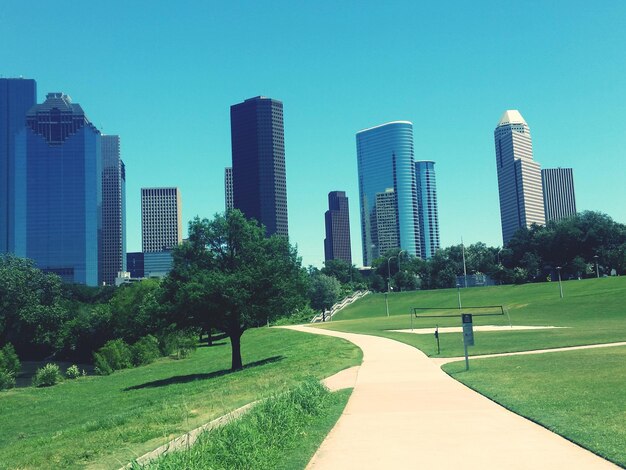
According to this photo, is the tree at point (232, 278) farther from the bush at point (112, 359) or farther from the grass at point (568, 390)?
the bush at point (112, 359)

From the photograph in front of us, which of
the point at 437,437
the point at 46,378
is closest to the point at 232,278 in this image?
the point at 46,378

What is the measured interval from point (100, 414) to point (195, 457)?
1776 centimetres

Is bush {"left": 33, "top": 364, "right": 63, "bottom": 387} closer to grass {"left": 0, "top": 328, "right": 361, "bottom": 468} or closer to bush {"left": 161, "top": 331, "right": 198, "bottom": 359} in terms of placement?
grass {"left": 0, "top": 328, "right": 361, "bottom": 468}

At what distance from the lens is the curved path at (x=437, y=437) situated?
9445mm

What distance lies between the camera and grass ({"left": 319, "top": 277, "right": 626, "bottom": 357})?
31.8m

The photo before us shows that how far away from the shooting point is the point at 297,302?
120 feet

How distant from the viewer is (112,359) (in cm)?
4988

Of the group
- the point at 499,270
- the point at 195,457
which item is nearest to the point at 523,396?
the point at 195,457

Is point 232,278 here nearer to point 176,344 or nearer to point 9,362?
point 176,344

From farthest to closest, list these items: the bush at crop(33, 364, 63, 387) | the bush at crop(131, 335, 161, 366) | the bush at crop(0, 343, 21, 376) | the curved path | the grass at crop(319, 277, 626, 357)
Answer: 1. the bush at crop(131, 335, 161, 366)
2. the bush at crop(0, 343, 21, 376)
3. the bush at crop(33, 364, 63, 387)
4. the grass at crop(319, 277, 626, 357)
5. the curved path

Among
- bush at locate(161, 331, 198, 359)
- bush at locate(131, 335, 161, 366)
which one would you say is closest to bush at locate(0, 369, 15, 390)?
bush at locate(131, 335, 161, 366)

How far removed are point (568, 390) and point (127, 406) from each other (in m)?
18.8

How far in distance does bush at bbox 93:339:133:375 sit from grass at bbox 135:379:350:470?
122 feet

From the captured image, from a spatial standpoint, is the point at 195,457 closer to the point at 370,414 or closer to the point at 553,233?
the point at 370,414
